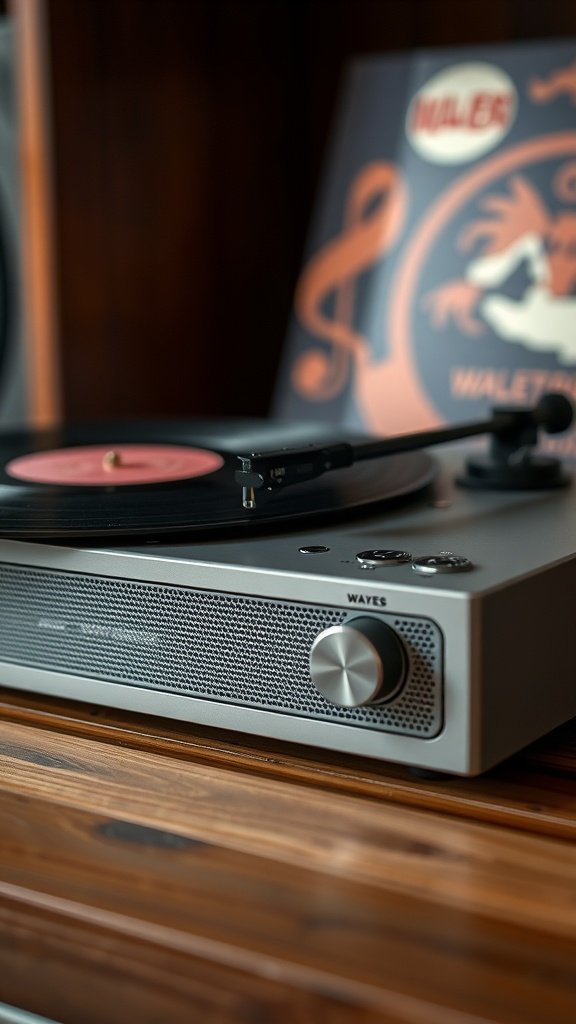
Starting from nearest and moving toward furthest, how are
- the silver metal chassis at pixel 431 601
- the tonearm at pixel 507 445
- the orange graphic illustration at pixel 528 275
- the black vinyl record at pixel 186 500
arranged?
the silver metal chassis at pixel 431 601
the black vinyl record at pixel 186 500
the tonearm at pixel 507 445
the orange graphic illustration at pixel 528 275

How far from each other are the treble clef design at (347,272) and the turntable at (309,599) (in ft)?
1.83

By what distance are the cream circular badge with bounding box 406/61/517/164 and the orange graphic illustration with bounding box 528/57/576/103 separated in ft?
0.08

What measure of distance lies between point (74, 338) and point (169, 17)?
427 millimetres

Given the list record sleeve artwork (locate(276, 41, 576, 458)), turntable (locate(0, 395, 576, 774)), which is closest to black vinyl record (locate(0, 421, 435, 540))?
turntable (locate(0, 395, 576, 774))

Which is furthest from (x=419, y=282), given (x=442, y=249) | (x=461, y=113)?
(x=461, y=113)

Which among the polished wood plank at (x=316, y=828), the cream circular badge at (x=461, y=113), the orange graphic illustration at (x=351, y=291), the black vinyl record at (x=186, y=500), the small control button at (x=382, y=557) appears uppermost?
the cream circular badge at (x=461, y=113)

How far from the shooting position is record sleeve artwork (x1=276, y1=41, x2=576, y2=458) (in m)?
1.31

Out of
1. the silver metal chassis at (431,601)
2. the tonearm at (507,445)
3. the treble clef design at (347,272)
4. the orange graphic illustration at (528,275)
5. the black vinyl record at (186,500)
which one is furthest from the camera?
the treble clef design at (347,272)

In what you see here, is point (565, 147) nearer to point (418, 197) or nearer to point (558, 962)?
point (418, 197)

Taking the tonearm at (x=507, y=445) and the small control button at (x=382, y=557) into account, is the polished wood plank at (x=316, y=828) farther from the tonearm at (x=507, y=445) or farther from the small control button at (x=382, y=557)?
the tonearm at (x=507, y=445)

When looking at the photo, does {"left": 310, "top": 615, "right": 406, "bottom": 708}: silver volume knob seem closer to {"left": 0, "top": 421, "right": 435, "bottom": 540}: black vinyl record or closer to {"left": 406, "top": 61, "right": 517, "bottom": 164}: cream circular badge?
{"left": 0, "top": 421, "right": 435, "bottom": 540}: black vinyl record

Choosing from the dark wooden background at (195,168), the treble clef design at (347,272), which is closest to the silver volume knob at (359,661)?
the treble clef design at (347,272)

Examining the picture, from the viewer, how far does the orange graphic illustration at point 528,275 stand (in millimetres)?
1297

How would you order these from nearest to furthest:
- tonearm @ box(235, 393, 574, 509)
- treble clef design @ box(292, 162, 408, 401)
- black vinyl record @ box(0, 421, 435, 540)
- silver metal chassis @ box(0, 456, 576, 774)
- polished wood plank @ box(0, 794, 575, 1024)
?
1. polished wood plank @ box(0, 794, 575, 1024)
2. silver metal chassis @ box(0, 456, 576, 774)
3. black vinyl record @ box(0, 421, 435, 540)
4. tonearm @ box(235, 393, 574, 509)
5. treble clef design @ box(292, 162, 408, 401)
